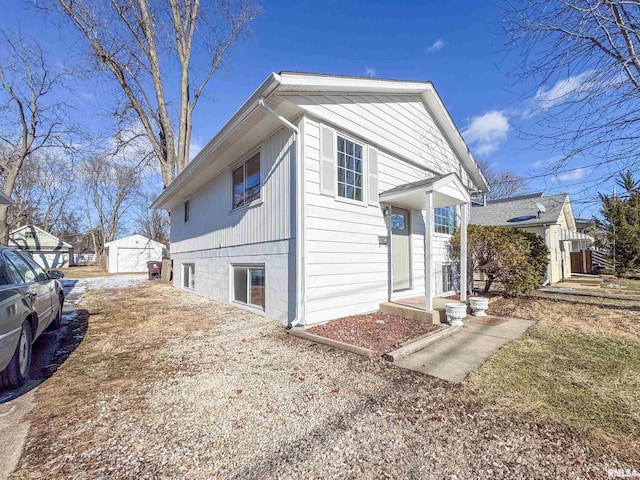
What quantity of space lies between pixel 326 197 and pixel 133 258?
24622 mm

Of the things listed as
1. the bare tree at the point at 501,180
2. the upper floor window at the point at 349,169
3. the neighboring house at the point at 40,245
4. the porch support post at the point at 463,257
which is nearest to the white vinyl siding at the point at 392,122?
the upper floor window at the point at 349,169

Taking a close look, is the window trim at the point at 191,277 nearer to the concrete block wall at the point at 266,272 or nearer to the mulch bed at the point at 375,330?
the concrete block wall at the point at 266,272

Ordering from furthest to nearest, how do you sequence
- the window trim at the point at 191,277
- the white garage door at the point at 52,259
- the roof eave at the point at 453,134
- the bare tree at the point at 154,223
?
1. the bare tree at the point at 154,223
2. the white garage door at the point at 52,259
3. the window trim at the point at 191,277
4. the roof eave at the point at 453,134

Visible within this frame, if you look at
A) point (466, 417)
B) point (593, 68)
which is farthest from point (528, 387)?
point (593, 68)

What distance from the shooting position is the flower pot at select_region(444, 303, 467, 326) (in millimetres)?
5234

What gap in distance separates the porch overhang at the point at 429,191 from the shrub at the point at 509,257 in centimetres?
158

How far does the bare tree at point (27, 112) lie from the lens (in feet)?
49.0

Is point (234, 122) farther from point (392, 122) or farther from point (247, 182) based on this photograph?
point (392, 122)

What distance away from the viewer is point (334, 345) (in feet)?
13.8

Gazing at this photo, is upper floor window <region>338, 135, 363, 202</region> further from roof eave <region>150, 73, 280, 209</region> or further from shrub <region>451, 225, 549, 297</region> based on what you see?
shrub <region>451, 225, 549, 297</region>

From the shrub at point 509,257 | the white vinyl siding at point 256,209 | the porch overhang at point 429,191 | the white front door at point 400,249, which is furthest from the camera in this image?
the shrub at point 509,257

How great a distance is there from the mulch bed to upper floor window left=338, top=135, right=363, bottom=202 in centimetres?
245

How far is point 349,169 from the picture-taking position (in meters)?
6.04

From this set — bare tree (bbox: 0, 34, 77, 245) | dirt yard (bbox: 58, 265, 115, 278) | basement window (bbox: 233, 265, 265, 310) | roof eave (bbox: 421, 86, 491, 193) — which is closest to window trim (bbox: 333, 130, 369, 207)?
basement window (bbox: 233, 265, 265, 310)
